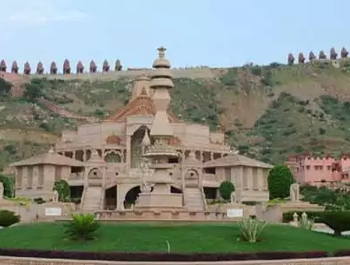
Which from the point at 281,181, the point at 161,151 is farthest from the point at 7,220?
the point at 281,181

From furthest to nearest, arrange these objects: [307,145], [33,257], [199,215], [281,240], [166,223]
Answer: [307,145] < [199,215] < [166,223] < [281,240] < [33,257]

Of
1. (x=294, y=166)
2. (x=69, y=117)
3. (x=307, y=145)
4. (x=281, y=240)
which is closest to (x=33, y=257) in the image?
(x=281, y=240)

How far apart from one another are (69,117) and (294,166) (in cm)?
4569

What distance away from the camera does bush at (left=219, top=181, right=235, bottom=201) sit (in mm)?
54406

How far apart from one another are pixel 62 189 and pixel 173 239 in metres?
31.6

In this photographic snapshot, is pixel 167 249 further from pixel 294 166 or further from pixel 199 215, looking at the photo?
pixel 294 166

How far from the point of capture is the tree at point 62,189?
51969mm

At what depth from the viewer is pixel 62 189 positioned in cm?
5259

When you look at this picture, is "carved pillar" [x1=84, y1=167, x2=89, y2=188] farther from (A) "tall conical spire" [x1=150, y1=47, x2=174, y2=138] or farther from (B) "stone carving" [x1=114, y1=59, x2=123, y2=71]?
(B) "stone carving" [x1=114, y1=59, x2=123, y2=71]

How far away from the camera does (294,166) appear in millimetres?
81500

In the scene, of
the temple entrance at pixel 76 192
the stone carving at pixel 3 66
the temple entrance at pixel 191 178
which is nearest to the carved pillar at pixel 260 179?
the temple entrance at pixel 191 178

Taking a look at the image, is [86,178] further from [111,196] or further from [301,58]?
[301,58]

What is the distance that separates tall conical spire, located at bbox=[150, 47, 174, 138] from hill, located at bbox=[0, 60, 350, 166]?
61847 mm

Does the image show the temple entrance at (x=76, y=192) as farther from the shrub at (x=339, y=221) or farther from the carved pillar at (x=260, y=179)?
the shrub at (x=339, y=221)
